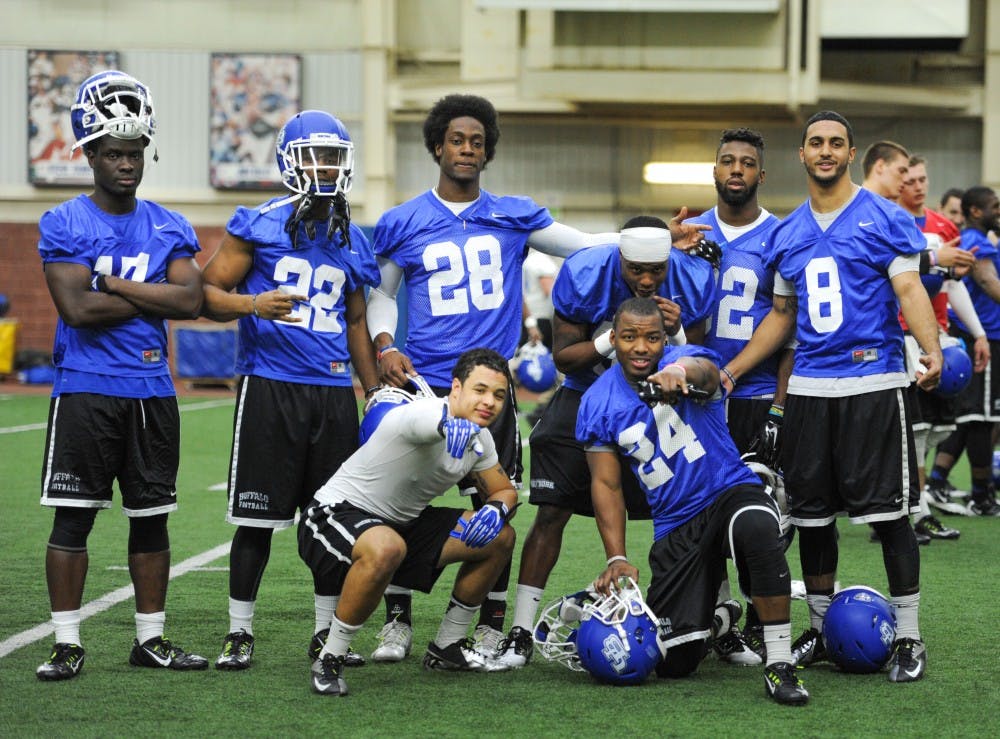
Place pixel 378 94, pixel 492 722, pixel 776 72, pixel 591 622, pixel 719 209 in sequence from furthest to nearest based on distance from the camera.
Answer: pixel 378 94
pixel 776 72
pixel 719 209
pixel 591 622
pixel 492 722

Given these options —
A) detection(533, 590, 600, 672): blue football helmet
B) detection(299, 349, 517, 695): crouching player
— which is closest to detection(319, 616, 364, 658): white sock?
detection(299, 349, 517, 695): crouching player

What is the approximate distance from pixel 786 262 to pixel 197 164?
19107 mm

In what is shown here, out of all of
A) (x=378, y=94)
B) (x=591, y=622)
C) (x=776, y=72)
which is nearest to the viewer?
(x=591, y=622)

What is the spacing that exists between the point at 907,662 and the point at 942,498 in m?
4.84

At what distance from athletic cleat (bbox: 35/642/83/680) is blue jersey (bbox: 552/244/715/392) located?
2.15 m

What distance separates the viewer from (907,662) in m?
5.34

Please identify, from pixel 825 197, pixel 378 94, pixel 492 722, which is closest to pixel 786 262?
pixel 825 197

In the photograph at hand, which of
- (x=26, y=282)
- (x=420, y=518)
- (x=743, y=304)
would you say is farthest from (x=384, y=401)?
(x=26, y=282)

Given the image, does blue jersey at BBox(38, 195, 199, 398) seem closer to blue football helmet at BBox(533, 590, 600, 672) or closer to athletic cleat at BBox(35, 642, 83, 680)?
athletic cleat at BBox(35, 642, 83, 680)

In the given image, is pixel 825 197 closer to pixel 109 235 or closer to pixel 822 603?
pixel 822 603

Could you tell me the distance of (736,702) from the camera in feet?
16.5

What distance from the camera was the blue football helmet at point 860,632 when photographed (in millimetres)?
5344

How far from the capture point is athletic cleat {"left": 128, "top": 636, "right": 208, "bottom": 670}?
5.42 m

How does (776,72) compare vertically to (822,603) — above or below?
above
